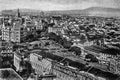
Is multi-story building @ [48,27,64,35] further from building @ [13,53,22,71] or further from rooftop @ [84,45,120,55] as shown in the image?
building @ [13,53,22,71]

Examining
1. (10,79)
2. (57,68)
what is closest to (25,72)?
(57,68)

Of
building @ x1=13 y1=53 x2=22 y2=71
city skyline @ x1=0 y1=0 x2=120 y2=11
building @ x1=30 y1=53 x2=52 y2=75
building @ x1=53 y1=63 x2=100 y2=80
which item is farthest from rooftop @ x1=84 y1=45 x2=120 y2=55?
building @ x1=13 y1=53 x2=22 y2=71

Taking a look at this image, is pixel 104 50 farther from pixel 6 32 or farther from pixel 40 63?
pixel 6 32

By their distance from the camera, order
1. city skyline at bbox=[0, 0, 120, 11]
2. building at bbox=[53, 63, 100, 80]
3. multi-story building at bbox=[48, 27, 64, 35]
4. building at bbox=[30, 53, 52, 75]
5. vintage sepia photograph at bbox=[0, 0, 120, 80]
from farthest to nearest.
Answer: multi-story building at bbox=[48, 27, 64, 35]
city skyline at bbox=[0, 0, 120, 11]
building at bbox=[30, 53, 52, 75]
vintage sepia photograph at bbox=[0, 0, 120, 80]
building at bbox=[53, 63, 100, 80]

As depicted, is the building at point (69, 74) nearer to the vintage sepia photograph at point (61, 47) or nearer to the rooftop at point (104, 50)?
the vintage sepia photograph at point (61, 47)

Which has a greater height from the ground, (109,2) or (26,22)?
(109,2)

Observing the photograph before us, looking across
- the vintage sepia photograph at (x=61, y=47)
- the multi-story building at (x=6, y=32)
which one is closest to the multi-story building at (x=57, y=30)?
the vintage sepia photograph at (x=61, y=47)

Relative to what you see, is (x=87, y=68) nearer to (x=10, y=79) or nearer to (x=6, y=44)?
(x=10, y=79)
